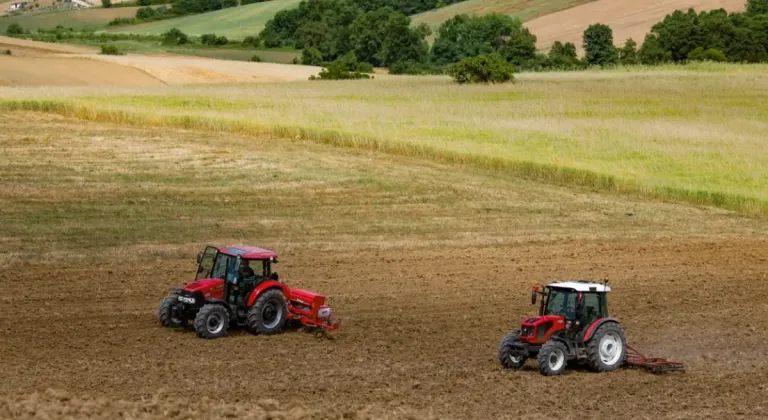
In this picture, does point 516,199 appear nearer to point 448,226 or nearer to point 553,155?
point 448,226

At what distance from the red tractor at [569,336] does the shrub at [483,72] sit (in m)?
51.4

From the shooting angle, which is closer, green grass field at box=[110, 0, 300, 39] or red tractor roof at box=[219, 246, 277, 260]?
red tractor roof at box=[219, 246, 277, 260]

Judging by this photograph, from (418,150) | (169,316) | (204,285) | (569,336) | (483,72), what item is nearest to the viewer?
(569,336)

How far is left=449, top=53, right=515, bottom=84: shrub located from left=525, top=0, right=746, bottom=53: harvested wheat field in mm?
34608

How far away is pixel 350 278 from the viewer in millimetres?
22719

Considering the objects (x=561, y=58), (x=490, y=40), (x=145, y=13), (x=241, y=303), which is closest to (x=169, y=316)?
(x=241, y=303)

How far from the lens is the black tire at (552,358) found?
16203 mm

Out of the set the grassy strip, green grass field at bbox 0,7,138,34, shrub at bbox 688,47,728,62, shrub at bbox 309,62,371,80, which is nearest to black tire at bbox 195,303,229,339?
the grassy strip

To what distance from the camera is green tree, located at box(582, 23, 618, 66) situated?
96625mm

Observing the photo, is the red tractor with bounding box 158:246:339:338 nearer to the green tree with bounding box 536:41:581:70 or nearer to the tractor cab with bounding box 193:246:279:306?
the tractor cab with bounding box 193:246:279:306

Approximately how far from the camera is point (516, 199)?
108 ft

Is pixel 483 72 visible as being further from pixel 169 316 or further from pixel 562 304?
pixel 562 304

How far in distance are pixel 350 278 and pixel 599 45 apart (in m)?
78.3

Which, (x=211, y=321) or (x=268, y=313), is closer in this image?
(x=211, y=321)
